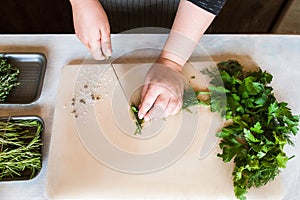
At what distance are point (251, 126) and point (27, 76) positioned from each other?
1.96ft

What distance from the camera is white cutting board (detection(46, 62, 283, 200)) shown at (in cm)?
79

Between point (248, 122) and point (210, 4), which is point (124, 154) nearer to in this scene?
point (248, 122)

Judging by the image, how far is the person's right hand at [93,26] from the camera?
88 cm

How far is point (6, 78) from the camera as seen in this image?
92 cm

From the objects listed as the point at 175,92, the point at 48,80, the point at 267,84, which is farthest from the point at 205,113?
the point at 48,80

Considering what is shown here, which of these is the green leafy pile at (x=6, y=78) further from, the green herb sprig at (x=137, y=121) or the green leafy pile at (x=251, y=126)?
the green leafy pile at (x=251, y=126)

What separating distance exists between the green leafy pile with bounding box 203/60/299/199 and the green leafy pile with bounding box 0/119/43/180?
43 cm

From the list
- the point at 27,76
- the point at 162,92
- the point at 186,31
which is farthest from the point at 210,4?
the point at 27,76

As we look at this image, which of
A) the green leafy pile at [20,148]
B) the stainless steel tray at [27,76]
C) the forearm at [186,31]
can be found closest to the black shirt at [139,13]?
the forearm at [186,31]

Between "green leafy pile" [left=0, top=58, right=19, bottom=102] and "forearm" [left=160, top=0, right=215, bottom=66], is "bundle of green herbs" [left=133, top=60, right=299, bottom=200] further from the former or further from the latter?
"green leafy pile" [left=0, top=58, right=19, bottom=102]

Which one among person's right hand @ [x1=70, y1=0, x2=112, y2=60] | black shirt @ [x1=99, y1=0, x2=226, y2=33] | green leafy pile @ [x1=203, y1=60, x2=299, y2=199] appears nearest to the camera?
green leafy pile @ [x1=203, y1=60, x2=299, y2=199]

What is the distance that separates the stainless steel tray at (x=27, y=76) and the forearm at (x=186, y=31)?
0.34 m

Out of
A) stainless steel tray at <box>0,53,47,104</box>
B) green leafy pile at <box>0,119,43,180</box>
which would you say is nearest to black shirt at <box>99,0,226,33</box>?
stainless steel tray at <box>0,53,47,104</box>

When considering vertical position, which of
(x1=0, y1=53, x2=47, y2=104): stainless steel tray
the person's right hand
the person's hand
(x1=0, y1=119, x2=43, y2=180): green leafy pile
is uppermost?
the person's right hand
